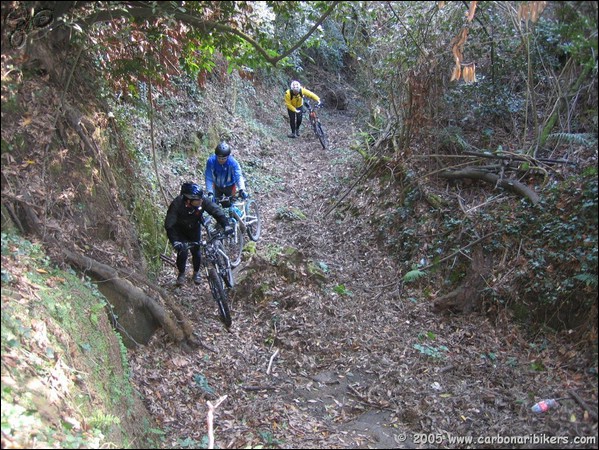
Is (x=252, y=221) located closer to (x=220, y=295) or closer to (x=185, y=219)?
(x=185, y=219)

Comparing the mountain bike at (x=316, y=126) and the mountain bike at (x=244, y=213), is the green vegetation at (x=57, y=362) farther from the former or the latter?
the mountain bike at (x=316, y=126)

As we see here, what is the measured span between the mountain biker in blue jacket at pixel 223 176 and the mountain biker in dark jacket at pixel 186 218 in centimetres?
111

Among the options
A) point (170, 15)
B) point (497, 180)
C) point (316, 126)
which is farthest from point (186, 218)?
point (316, 126)

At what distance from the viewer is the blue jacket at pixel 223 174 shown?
8891mm

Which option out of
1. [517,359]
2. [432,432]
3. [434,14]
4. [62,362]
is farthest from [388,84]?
[62,362]

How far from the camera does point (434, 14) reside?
8719 mm

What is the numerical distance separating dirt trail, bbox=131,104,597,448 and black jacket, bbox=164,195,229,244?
100 cm

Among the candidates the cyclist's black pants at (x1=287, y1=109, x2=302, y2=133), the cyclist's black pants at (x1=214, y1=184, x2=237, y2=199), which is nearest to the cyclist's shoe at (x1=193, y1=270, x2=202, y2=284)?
the cyclist's black pants at (x1=214, y1=184, x2=237, y2=199)

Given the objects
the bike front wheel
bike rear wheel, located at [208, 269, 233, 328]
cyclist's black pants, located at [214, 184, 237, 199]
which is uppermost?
the bike front wheel

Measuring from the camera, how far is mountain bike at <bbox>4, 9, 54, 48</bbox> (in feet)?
20.0

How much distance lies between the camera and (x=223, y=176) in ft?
30.0

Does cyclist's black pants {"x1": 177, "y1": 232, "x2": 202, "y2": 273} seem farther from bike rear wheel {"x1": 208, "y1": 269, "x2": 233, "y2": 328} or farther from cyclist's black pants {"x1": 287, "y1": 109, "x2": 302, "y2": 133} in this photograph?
cyclist's black pants {"x1": 287, "y1": 109, "x2": 302, "y2": 133}

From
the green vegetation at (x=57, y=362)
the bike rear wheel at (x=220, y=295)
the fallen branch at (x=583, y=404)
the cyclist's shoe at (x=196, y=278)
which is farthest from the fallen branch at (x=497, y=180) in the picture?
the green vegetation at (x=57, y=362)

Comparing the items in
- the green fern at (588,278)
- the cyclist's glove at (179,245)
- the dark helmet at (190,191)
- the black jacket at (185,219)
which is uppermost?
the dark helmet at (190,191)
